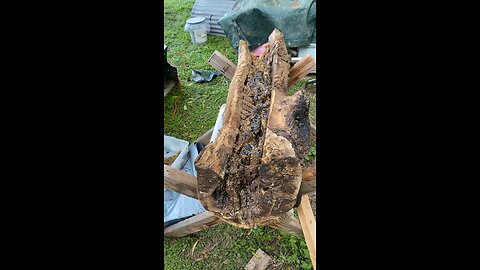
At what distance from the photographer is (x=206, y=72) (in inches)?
205

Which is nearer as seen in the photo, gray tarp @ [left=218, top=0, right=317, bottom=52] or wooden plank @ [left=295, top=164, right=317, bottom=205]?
wooden plank @ [left=295, top=164, right=317, bottom=205]

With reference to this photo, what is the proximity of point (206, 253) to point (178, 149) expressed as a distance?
3.74ft

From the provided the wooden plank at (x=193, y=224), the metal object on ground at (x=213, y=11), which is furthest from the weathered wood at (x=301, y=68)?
the metal object on ground at (x=213, y=11)

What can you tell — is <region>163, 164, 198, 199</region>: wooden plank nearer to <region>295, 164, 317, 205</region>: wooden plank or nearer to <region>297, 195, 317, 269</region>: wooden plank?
<region>295, 164, 317, 205</region>: wooden plank

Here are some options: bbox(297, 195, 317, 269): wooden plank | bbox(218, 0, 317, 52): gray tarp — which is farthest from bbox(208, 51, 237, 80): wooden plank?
bbox(218, 0, 317, 52): gray tarp

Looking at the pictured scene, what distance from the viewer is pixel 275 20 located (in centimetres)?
494

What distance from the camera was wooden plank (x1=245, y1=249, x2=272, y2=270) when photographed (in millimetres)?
2721

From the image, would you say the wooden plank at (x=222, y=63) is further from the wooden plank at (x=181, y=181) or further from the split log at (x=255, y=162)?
the wooden plank at (x=181, y=181)

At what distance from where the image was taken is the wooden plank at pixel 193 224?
247 cm

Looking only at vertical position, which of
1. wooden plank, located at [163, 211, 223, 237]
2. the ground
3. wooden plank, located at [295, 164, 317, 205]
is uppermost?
wooden plank, located at [295, 164, 317, 205]

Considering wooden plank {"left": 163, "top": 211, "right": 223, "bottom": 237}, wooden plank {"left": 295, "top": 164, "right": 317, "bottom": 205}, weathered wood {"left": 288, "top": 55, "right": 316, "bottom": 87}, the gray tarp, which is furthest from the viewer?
the gray tarp

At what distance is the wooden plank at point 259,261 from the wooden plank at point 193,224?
1.59ft

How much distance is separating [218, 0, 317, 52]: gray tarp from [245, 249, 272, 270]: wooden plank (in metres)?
3.11

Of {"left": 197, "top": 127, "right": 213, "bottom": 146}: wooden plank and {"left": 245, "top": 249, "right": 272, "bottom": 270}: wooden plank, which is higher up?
{"left": 197, "top": 127, "right": 213, "bottom": 146}: wooden plank
